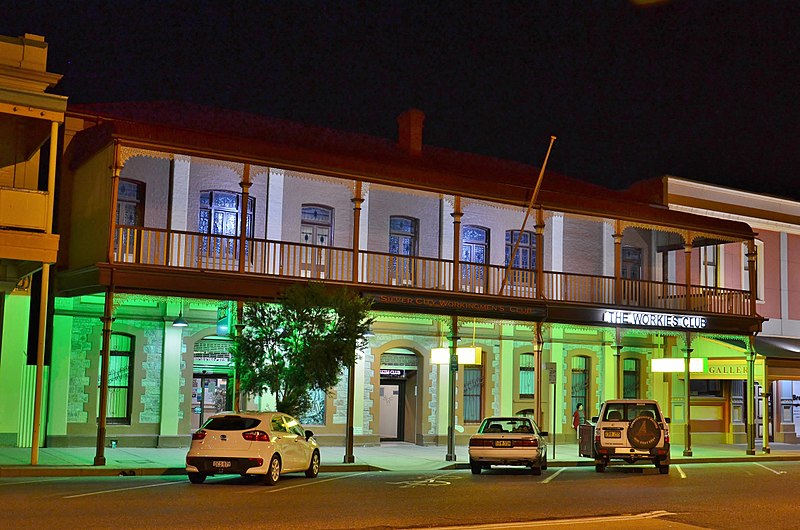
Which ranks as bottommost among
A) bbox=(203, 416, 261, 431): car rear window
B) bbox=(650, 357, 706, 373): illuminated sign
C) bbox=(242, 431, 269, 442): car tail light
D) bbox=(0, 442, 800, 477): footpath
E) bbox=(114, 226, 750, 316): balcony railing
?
bbox=(0, 442, 800, 477): footpath

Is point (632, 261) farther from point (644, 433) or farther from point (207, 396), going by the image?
point (207, 396)

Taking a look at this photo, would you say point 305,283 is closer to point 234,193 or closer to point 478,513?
point 234,193

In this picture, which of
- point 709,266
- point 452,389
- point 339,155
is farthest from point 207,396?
point 709,266

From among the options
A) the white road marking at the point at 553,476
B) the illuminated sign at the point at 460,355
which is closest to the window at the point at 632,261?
the illuminated sign at the point at 460,355

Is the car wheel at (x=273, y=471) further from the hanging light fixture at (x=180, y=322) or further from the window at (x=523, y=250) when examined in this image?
the window at (x=523, y=250)

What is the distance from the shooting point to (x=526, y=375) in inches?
1273

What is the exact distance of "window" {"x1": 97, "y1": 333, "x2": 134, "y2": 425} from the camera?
2517cm

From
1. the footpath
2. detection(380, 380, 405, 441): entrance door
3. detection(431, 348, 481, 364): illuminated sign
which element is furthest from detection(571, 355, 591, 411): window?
detection(431, 348, 481, 364): illuminated sign

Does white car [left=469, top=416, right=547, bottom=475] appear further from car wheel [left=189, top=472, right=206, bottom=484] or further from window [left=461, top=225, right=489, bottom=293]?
window [left=461, top=225, right=489, bottom=293]

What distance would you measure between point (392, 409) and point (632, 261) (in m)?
10.5

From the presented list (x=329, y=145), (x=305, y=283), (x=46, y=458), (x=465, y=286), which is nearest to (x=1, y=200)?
(x=46, y=458)

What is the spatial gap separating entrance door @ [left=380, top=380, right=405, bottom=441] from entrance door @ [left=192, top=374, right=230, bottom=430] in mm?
5260

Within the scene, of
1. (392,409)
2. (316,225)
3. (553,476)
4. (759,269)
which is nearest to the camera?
(553,476)

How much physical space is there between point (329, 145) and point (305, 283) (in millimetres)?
8373
